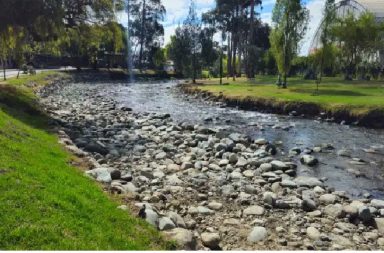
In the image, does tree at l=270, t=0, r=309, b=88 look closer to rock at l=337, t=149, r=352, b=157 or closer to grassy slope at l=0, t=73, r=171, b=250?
rock at l=337, t=149, r=352, b=157

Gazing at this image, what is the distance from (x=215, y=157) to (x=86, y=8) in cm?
1777

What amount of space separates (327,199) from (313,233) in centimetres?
276

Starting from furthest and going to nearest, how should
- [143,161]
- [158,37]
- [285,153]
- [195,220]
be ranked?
[158,37] → [285,153] → [143,161] → [195,220]

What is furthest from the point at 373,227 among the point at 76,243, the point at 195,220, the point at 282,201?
the point at 76,243

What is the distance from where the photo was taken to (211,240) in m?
8.42

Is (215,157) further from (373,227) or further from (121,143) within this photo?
(373,227)

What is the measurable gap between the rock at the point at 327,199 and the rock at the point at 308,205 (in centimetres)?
72

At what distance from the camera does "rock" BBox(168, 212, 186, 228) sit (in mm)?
9121

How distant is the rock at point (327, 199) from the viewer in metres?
11.7

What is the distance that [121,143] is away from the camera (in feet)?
61.8

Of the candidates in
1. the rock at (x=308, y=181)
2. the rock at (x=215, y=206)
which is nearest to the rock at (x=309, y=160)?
the rock at (x=308, y=181)

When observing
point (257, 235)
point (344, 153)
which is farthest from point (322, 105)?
point (257, 235)

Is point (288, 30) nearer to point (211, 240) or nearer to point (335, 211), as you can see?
point (335, 211)

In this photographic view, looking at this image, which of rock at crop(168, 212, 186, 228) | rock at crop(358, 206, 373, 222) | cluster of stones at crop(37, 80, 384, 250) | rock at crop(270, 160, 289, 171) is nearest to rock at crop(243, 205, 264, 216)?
cluster of stones at crop(37, 80, 384, 250)
